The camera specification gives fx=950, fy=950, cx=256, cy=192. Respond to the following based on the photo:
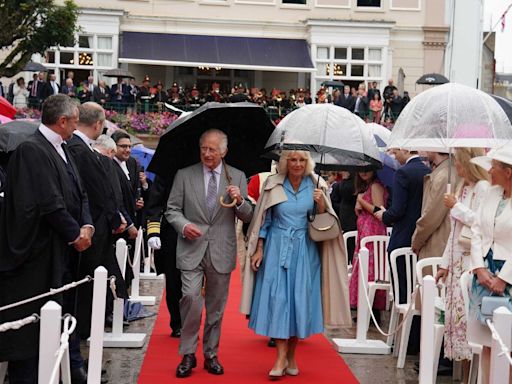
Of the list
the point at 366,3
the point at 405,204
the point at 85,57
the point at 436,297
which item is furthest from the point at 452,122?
the point at 366,3

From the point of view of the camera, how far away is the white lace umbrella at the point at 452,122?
7730 millimetres

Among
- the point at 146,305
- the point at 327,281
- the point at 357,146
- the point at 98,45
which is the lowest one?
the point at 146,305

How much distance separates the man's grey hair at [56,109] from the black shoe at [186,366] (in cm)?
246

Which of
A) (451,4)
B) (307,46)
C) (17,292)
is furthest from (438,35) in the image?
(17,292)

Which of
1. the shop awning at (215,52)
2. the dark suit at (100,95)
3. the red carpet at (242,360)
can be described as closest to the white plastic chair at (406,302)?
the red carpet at (242,360)

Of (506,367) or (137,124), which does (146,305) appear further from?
(137,124)

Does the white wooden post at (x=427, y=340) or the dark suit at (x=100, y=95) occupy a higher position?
the dark suit at (x=100, y=95)

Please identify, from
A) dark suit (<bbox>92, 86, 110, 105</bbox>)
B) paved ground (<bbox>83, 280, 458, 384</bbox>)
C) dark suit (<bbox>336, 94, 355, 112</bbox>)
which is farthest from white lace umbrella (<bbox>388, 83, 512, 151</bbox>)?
dark suit (<bbox>336, 94, 355, 112</bbox>)

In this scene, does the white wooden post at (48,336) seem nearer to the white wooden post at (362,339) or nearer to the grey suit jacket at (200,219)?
the grey suit jacket at (200,219)

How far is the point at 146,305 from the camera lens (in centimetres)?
1209

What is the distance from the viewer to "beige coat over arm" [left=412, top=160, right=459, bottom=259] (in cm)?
870

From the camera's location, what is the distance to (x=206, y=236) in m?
8.02

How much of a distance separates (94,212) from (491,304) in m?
3.39

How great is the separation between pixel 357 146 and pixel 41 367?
14.9ft
